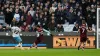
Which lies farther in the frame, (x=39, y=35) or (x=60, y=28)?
(x=60, y=28)

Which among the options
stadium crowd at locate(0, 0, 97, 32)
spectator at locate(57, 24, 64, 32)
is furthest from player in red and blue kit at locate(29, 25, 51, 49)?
spectator at locate(57, 24, 64, 32)

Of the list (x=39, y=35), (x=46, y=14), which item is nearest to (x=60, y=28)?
(x=46, y=14)

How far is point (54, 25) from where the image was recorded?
32625 mm

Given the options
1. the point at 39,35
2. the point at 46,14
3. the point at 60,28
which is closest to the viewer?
the point at 39,35

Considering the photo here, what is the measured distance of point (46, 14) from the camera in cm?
3322

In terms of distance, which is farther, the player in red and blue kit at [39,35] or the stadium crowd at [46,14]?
the stadium crowd at [46,14]

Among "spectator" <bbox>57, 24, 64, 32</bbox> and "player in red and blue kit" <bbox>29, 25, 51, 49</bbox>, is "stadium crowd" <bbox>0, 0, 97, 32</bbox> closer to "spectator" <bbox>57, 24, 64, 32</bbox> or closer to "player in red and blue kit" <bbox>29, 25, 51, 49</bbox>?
"spectator" <bbox>57, 24, 64, 32</bbox>

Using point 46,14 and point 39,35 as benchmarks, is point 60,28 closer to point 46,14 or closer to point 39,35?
point 46,14

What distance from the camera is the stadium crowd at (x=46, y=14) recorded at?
32625mm

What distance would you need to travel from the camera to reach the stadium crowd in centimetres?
3262

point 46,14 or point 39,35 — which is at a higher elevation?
point 46,14

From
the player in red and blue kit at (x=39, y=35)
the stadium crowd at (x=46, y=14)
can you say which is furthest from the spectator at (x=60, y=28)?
the player in red and blue kit at (x=39, y=35)

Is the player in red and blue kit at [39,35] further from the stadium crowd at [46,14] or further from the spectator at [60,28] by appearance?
the spectator at [60,28]

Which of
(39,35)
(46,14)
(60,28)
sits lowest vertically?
(39,35)
